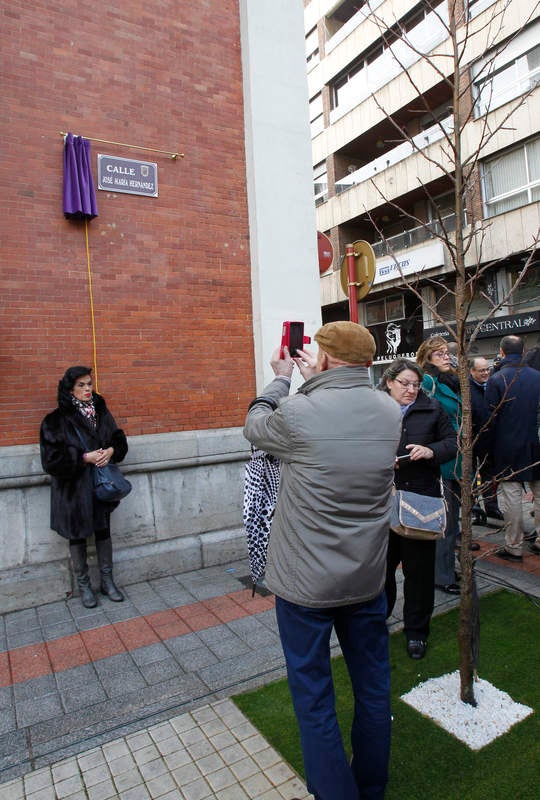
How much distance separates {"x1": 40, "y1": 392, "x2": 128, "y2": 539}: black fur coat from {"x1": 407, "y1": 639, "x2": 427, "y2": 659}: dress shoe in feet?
9.22

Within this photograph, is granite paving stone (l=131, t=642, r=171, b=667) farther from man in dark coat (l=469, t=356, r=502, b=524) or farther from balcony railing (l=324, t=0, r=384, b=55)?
balcony railing (l=324, t=0, r=384, b=55)

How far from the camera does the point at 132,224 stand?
5.73 m

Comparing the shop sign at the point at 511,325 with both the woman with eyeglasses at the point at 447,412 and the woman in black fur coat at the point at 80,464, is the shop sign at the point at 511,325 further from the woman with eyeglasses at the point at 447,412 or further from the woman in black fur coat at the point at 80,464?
the woman in black fur coat at the point at 80,464

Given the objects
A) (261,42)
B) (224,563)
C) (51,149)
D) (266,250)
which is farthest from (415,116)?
(224,563)

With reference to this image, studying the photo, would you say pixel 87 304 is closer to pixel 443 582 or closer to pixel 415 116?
pixel 443 582

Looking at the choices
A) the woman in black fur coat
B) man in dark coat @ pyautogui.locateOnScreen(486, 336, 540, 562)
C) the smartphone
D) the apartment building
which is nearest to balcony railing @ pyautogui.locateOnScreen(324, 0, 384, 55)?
the apartment building

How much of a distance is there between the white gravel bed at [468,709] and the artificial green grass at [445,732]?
→ 41 mm

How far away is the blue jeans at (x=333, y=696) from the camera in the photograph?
2078mm

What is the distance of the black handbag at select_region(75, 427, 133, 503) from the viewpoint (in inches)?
188

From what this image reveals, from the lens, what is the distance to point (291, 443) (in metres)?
2.14

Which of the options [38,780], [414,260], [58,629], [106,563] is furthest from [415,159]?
[38,780]

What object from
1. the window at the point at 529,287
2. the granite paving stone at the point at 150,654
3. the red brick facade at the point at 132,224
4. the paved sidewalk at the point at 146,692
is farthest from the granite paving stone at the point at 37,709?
the window at the point at 529,287

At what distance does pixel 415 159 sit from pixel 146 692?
2044 cm

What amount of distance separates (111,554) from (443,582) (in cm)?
303
